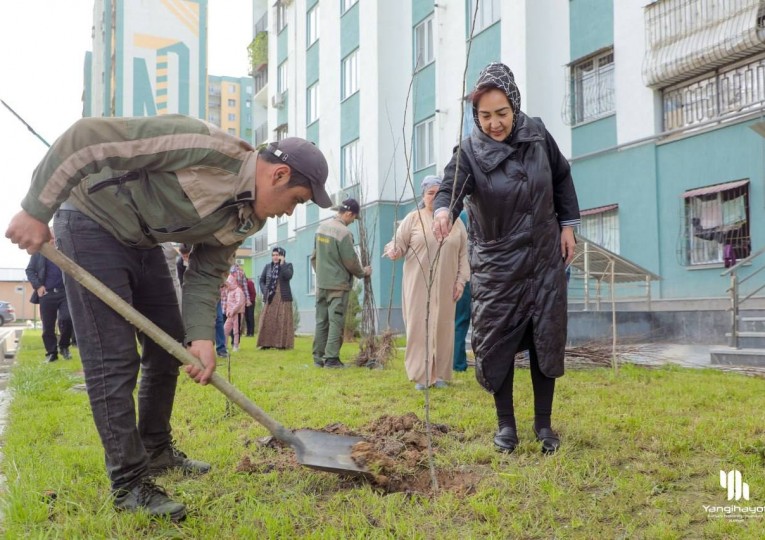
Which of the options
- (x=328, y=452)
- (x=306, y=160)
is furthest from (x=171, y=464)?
(x=306, y=160)

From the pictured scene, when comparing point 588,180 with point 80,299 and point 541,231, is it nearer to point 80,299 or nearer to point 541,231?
point 541,231

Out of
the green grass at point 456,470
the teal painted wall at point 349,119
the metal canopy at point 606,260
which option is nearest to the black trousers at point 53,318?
the green grass at point 456,470

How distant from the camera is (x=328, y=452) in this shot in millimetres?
2943

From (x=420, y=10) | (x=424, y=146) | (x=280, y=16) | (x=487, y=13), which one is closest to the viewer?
(x=487, y=13)

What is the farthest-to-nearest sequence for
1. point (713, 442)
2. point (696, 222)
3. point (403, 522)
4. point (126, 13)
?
point (126, 13), point (696, 222), point (713, 442), point (403, 522)

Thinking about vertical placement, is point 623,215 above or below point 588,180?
below

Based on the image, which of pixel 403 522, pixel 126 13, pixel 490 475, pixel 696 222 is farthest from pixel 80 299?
pixel 126 13

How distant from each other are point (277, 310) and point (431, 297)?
5561 millimetres

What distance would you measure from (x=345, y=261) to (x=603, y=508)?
17.9 ft

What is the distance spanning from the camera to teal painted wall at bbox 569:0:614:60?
12.0 meters

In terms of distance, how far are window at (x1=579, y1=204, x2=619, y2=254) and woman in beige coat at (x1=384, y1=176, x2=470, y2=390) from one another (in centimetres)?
729

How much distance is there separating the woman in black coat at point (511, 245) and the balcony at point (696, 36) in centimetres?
843

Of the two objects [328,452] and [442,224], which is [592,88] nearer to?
[442,224]

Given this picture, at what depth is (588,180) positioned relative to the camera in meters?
12.4
